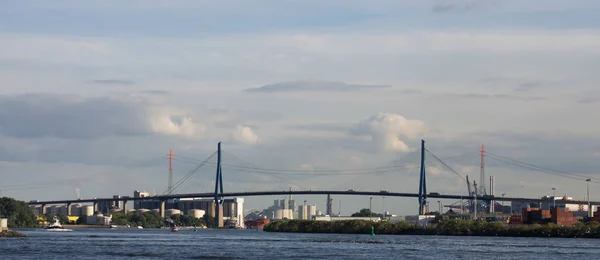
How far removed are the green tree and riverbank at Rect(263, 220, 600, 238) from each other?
168 ft

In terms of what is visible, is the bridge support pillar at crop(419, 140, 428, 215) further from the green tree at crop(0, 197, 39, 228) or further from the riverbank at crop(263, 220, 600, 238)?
the green tree at crop(0, 197, 39, 228)

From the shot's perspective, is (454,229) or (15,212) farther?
(15,212)

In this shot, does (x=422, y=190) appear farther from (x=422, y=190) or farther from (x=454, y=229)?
(x=454, y=229)

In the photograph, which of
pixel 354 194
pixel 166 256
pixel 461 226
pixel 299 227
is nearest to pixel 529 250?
pixel 166 256

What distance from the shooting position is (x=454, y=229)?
428 feet

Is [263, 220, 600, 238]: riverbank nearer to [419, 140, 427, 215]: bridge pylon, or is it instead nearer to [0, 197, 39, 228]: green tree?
[419, 140, 427, 215]: bridge pylon

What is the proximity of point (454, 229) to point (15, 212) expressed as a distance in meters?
84.1

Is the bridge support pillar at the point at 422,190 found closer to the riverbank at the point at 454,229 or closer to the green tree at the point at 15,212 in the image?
the riverbank at the point at 454,229

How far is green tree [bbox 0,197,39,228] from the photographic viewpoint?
177250 mm

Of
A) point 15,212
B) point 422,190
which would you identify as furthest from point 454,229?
point 15,212

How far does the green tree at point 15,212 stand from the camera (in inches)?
6978

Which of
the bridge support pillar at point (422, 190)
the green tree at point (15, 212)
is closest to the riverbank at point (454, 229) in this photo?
the bridge support pillar at point (422, 190)

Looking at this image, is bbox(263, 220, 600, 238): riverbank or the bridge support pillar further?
the bridge support pillar

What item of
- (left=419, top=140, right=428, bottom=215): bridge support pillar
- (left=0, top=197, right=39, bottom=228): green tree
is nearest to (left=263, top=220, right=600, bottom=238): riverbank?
(left=419, top=140, right=428, bottom=215): bridge support pillar
